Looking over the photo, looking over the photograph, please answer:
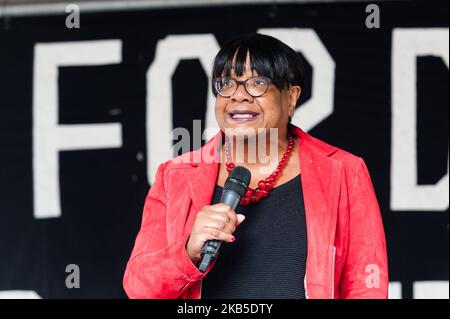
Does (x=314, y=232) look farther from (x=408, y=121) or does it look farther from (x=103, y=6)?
(x=103, y=6)

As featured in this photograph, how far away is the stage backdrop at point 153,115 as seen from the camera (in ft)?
9.70

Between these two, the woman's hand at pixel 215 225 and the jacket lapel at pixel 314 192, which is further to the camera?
the jacket lapel at pixel 314 192

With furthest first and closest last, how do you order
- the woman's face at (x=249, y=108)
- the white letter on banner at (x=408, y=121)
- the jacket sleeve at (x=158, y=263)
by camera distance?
1. the white letter on banner at (x=408, y=121)
2. the woman's face at (x=249, y=108)
3. the jacket sleeve at (x=158, y=263)

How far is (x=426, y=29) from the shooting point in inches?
117

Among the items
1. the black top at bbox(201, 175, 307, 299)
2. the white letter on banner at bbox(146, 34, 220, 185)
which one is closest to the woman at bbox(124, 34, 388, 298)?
the black top at bbox(201, 175, 307, 299)

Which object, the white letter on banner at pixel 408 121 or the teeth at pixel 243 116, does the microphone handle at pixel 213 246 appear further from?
the white letter on banner at pixel 408 121

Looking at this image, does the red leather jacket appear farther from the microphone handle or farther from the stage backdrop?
the stage backdrop

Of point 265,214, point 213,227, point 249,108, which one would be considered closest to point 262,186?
point 265,214

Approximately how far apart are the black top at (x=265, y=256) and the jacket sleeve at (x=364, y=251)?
10 cm

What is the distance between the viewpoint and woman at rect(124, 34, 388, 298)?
53.6 inches

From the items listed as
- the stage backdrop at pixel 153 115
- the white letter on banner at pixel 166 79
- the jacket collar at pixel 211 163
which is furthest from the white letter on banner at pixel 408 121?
the jacket collar at pixel 211 163

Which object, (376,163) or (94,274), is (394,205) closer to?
(376,163)

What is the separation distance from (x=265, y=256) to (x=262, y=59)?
16.1 inches

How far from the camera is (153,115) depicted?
3010 mm
